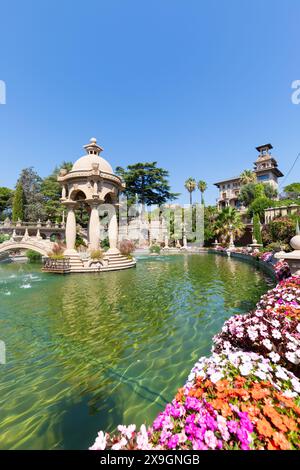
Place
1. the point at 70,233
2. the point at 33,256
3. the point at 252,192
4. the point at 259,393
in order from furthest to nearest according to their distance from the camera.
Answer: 1. the point at 252,192
2. the point at 33,256
3. the point at 70,233
4. the point at 259,393

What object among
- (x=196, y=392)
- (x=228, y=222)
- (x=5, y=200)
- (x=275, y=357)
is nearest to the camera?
(x=196, y=392)

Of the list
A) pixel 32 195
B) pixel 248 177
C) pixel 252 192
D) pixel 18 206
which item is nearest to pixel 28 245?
pixel 18 206

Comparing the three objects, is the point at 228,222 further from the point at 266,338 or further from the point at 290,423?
the point at 290,423

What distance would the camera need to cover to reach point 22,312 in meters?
7.30

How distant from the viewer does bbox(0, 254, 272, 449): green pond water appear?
288cm

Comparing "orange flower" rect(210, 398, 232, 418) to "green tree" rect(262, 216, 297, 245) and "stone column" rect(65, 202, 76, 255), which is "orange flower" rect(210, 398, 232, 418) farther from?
"green tree" rect(262, 216, 297, 245)

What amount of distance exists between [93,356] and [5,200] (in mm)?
66202

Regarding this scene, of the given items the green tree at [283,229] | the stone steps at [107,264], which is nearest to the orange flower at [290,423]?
the stone steps at [107,264]

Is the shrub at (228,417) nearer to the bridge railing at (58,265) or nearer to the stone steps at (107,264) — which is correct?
the stone steps at (107,264)

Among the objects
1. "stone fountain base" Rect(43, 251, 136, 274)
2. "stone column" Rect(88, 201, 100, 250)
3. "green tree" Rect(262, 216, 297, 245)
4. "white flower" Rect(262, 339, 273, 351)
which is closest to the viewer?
"white flower" Rect(262, 339, 273, 351)

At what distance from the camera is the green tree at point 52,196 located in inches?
1744

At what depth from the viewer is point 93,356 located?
175 inches

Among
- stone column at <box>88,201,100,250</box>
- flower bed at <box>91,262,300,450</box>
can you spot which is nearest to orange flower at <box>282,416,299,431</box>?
flower bed at <box>91,262,300,450</box>

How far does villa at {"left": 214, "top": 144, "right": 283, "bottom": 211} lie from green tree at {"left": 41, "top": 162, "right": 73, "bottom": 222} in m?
42.2
